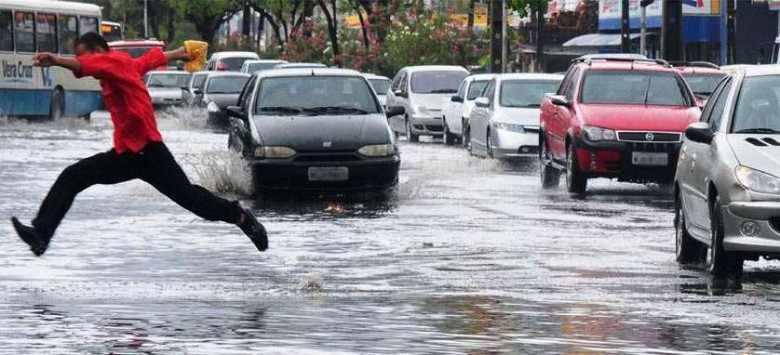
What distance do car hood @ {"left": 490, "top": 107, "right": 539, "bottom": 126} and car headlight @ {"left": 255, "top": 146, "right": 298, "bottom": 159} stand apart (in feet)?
31.4

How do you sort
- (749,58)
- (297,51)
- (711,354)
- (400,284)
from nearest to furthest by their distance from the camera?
(711,354)
(400,284)
(749,58)
(297,51)

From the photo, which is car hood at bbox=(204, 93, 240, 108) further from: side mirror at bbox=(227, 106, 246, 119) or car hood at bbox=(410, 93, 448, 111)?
side mirror at bbox=(227, 106, 246, 119)

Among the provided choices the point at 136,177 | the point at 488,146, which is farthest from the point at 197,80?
the point at 136,177

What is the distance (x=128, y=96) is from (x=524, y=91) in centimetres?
1879

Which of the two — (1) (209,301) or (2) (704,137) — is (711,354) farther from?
(2) (704,137)

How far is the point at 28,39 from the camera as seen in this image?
49656 millimetres

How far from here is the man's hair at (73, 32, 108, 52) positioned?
570 inches

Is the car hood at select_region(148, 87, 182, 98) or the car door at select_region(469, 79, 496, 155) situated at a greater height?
the car door at select_region(469, 79, 496, 155)

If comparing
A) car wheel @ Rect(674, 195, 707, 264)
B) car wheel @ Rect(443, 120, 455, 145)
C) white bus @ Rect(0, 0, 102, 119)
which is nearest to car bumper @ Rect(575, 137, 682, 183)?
car wheel @ Rect(674, 195, 707, 264)

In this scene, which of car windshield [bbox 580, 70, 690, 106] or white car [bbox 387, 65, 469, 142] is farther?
white car [bbox 387, 65, 469, 142]

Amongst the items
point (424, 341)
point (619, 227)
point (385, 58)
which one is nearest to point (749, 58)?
point (385, 58)

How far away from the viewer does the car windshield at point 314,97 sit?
2369 cm

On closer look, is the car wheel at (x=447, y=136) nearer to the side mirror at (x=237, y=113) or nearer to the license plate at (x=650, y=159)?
the license plate at (x=650, y=159)

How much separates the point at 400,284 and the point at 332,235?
4.53m
